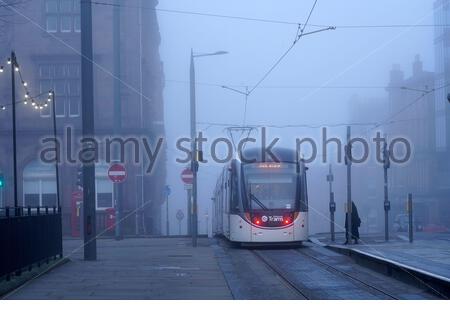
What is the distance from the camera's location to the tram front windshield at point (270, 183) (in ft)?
86.2

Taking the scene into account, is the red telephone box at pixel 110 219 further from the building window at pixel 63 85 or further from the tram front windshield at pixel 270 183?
the tram front windshield at pixel 270 183

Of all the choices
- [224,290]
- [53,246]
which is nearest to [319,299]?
[224,290]

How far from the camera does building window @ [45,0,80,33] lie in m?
27.7

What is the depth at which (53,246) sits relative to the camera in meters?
20.3

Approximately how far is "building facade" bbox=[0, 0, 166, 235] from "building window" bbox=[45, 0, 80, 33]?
3cm

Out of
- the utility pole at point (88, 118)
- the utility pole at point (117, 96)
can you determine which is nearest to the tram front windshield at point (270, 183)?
the utility pole at point (88, 118)

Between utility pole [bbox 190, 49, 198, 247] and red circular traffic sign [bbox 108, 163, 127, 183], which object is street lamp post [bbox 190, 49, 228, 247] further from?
red circular traffic sign [bbox 108, 163, 127, 183]

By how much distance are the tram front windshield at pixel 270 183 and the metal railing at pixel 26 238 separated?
22.9 ft

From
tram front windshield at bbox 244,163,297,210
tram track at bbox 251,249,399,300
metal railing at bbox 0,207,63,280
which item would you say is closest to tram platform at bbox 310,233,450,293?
tram track at bbox 251,249,399,300

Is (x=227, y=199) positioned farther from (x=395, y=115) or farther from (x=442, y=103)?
(x=442, y=103)

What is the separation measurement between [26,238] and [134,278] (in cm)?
231

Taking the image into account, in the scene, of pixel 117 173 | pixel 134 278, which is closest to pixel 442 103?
pixel 117 173

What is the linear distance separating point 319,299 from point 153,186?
35.0 m

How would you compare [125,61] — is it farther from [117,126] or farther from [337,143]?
[337,143]
